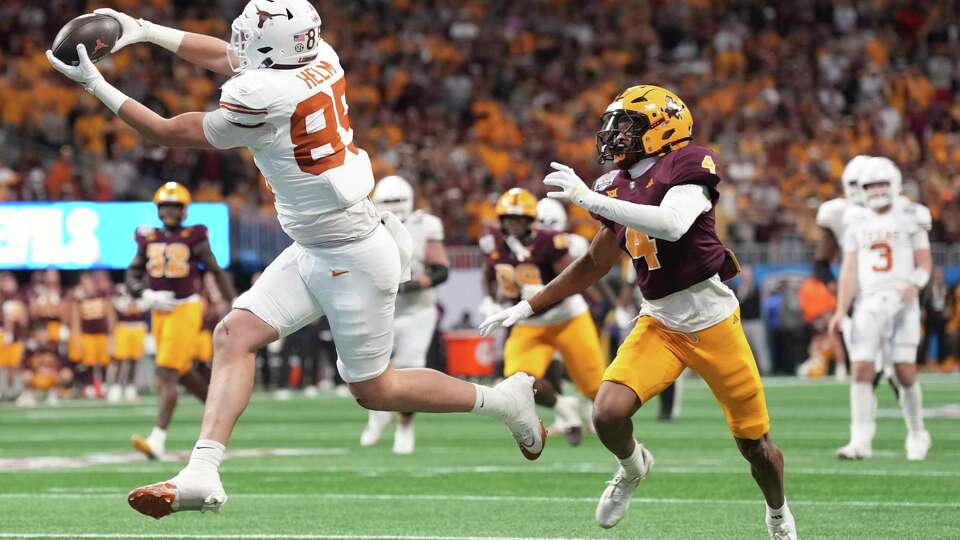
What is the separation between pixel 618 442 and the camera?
20.8 ft

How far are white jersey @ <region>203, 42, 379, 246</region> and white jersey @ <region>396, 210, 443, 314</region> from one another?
239 inches

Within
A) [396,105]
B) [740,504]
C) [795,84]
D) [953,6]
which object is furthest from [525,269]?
[953,6]

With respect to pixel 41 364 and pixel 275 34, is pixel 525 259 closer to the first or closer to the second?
pixel 275 34

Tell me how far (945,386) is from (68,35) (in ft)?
52.1

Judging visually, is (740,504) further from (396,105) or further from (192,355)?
(396,105)

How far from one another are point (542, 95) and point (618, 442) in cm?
2267

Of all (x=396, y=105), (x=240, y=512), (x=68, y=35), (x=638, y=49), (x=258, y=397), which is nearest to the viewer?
(x=68, y=35)

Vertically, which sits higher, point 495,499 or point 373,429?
point 495,499

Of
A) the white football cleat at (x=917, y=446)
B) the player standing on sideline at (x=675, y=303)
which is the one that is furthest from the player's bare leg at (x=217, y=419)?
the white football cleat at (x=917, y=446)

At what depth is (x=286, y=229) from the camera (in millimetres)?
6285

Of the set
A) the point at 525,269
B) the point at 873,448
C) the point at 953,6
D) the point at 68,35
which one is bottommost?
the point at 873,448

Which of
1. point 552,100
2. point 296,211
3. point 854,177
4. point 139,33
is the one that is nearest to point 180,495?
point 296,211

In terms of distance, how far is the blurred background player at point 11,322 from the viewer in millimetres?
20812

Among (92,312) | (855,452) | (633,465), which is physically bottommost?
(92,312)
